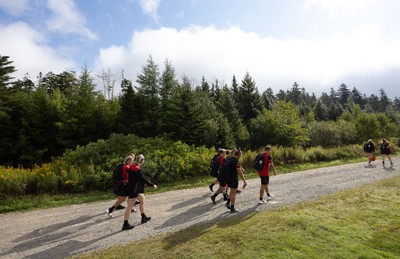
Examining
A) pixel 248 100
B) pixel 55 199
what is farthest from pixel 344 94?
pixel 55 199

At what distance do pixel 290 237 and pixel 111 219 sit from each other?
5632 millimetres

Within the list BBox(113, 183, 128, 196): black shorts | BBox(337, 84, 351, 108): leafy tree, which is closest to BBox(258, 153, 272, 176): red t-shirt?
BBox(113, 183, 128, 196): black shorts

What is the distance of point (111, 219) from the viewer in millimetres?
8797

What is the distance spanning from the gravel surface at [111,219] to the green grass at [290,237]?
2.46 ft

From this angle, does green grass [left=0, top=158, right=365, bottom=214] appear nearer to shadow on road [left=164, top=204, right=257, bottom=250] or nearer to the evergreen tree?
shadow on road [left=164, top=204, right=257, bottom=250]

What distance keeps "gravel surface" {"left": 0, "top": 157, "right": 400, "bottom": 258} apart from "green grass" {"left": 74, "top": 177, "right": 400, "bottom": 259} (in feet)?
2.46

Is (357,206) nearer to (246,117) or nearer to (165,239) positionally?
(165,239)

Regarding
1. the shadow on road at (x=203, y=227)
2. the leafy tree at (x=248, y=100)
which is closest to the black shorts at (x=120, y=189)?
the shadow on road at (x=203, y=227)

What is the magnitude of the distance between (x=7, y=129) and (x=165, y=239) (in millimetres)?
23894

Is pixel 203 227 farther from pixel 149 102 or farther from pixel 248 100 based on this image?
pixel 248 100

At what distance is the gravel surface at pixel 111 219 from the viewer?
6742mm

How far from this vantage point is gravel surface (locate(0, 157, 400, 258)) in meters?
6.74

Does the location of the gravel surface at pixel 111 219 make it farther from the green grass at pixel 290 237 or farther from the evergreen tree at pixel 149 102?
the evergreen tree at pixel 149 102

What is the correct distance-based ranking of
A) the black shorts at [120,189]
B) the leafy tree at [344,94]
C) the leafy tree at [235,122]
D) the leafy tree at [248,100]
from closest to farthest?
the black shorts at [120,189], the leafy tree at [235,122], the leafy tree at [248,100], the leafy tree at [344,94]
